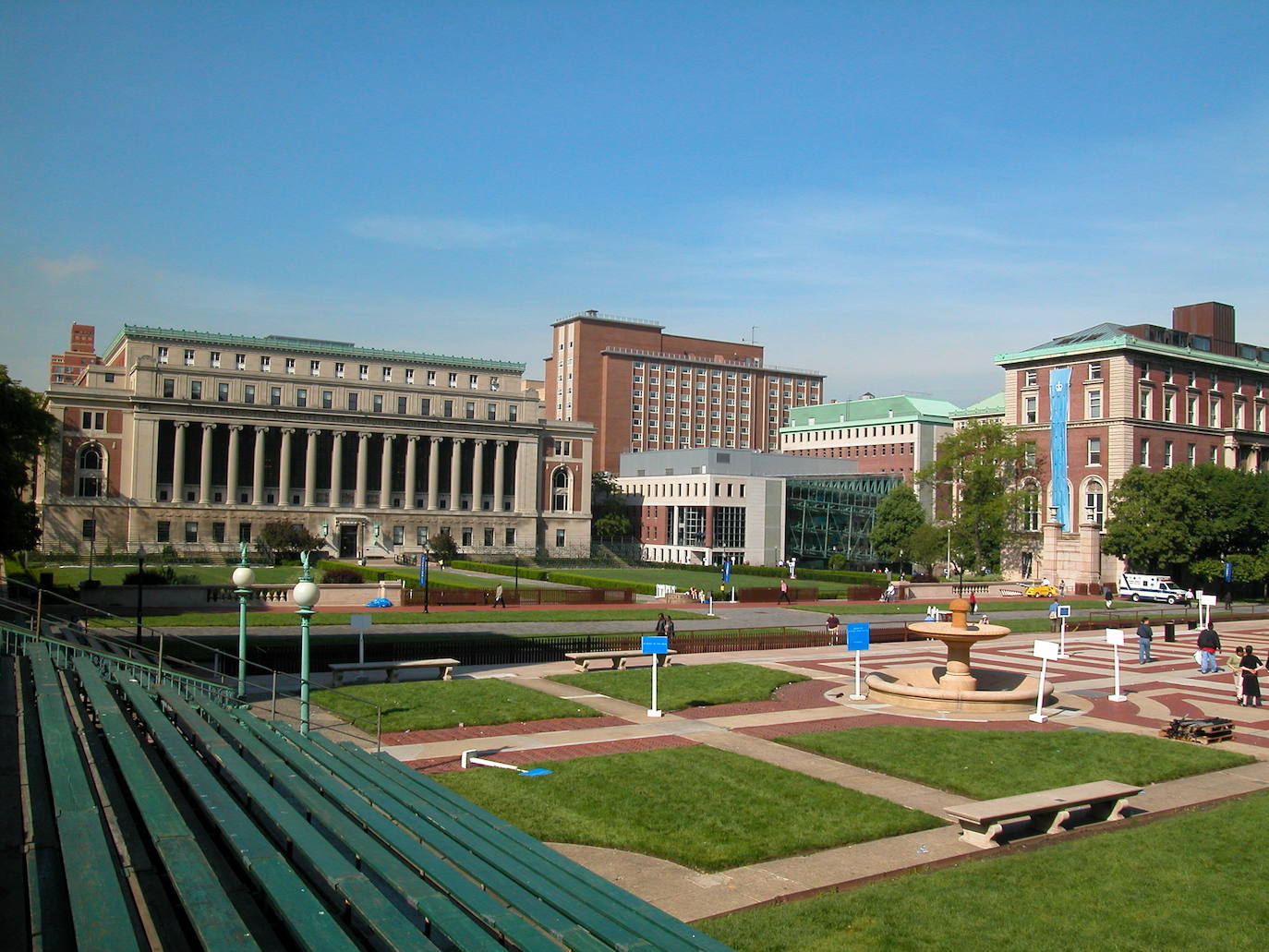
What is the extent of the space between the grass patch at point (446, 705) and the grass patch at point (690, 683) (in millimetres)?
2104

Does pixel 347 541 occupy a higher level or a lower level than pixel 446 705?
higher

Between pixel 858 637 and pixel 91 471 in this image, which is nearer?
pixel 858 637

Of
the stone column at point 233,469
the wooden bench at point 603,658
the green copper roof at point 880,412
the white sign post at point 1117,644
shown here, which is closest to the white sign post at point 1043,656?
the white sign post at point 1117,644

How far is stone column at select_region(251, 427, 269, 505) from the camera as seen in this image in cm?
10119

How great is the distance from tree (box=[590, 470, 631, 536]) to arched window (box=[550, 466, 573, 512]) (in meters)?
4.84

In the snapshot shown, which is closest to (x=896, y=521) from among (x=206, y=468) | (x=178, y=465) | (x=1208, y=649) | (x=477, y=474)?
(x=477, y=474)

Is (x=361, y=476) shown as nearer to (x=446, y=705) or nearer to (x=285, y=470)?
(x=285, y=470)

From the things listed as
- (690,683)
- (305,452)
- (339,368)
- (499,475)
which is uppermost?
(339,368)

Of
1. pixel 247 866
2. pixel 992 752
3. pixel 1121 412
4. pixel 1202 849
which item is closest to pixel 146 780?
pixel 247 866

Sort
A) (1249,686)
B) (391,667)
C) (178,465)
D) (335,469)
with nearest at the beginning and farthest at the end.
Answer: (1249,686), (391,667), (178,465), (335,469)

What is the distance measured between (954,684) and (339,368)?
9177 centimetres

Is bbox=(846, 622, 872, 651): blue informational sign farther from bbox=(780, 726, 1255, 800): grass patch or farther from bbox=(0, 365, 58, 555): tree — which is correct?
bbox=(0, 365, 58, 555): tree

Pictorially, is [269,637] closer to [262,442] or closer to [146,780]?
[146,780]

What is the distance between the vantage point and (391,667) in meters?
27.8
